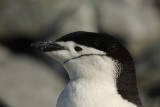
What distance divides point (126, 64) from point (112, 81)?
0.38ft

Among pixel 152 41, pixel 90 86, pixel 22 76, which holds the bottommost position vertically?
pixel 90 86

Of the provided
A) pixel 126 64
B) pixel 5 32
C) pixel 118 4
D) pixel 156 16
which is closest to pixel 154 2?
pixel 156 16

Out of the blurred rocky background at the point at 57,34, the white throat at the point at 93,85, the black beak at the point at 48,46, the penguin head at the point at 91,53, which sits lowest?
the white throat at the point at 93,85

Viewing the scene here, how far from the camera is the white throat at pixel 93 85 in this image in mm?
2635

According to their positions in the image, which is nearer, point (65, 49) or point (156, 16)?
point (65, 49)

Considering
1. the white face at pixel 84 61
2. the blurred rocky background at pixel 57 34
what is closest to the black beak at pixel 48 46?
the white face at pixel 84 61

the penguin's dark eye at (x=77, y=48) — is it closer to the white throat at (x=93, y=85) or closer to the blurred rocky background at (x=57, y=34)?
the white throat at (x=93, y=85)

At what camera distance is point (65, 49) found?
2758 millimetres

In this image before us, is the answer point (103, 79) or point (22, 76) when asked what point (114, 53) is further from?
point (22, 76)

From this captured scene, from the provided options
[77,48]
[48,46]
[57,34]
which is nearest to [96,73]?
[77,48]

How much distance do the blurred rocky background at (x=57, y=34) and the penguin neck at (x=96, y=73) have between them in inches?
163

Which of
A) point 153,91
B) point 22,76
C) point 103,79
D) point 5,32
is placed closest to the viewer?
point 103,79

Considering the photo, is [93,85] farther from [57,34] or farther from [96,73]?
[57,34]

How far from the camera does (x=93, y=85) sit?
2.69m
